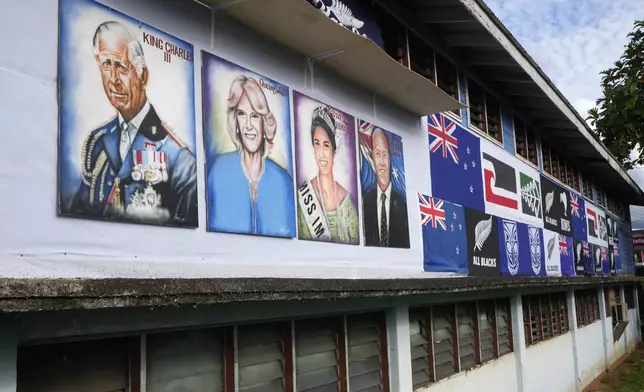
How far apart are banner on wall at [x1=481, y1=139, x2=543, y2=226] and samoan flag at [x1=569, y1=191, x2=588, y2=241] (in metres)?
3.52

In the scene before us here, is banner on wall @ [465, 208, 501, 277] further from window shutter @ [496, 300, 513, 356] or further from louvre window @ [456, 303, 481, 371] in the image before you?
window shutter @ [496, 300, 513, 356]

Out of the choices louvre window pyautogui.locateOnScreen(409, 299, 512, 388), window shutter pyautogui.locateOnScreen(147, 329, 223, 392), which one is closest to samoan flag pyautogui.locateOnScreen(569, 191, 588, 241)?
louvre window pyautogui.locateOnScreen(409, 299, 512, 388)

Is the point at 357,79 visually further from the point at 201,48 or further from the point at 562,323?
the point at 562,323

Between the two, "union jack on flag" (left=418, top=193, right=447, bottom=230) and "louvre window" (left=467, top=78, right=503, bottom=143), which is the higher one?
"louvre window" (left=467, top=78, right=503, bottom=143)

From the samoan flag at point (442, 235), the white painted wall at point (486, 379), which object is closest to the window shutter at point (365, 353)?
the white painted wall at point (486, 379)

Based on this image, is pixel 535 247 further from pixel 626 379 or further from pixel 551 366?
pixel 626 379

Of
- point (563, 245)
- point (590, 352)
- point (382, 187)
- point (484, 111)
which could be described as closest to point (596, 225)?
point (590, 352)

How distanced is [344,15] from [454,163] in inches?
137

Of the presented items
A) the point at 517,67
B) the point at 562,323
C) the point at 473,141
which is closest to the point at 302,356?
the point at 473,141

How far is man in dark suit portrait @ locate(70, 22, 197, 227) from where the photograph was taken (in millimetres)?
3322

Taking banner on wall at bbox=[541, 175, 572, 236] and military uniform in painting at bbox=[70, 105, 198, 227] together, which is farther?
banner on wall at bbox=[541, 175, 572, 236]

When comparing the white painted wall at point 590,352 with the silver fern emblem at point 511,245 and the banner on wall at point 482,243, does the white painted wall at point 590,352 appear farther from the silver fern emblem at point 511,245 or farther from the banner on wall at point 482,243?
the banner on wall at point 482,243

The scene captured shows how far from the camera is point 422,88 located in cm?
653

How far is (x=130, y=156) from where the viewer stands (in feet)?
11.6
